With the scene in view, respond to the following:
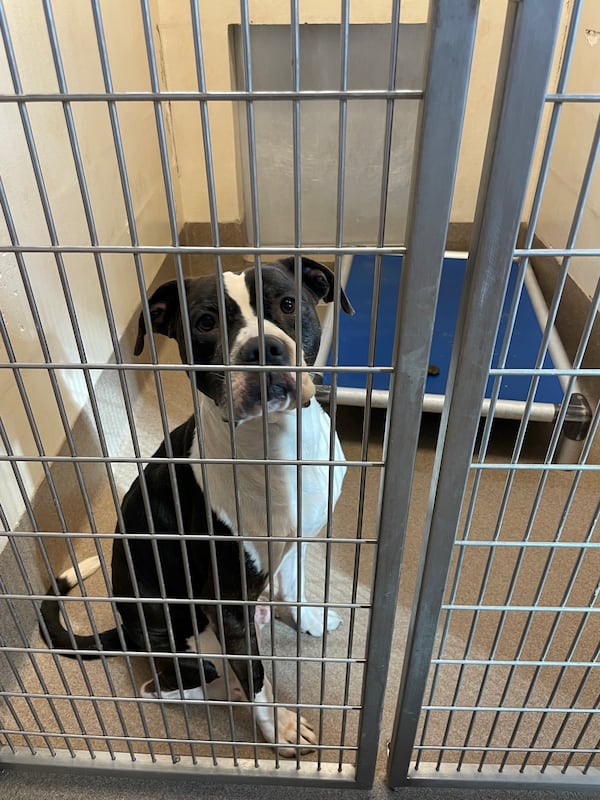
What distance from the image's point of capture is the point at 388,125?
0.59 metres

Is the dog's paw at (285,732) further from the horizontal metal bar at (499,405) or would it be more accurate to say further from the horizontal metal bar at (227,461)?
the horizontal metal bar at (499,405)

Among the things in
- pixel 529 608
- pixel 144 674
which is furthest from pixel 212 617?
pixel 529 608

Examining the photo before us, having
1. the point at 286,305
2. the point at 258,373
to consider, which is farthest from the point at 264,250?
the point at 286,305

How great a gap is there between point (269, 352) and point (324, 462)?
0.59ft

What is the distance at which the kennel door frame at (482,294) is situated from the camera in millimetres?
562

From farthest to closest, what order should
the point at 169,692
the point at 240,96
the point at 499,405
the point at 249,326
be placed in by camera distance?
the point at 499,405, the point at 169,692, the point at 249,326, the point at 240,96

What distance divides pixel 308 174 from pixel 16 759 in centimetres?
249

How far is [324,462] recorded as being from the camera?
758mm

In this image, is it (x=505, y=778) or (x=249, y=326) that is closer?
(x=249, y=326)

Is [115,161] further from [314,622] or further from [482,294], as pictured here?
[482,294]

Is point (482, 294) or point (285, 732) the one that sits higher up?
point (482, 294)

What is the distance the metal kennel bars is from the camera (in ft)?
1.96

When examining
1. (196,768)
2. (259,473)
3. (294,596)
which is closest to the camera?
(259,473)

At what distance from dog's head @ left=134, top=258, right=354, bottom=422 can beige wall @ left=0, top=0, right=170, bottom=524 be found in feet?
1.58
